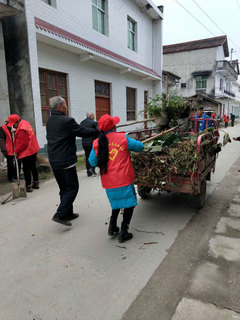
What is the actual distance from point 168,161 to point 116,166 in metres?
0.99

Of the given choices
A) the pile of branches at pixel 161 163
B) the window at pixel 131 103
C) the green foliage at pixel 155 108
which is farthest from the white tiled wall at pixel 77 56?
the pile of branches at pixel 161 163

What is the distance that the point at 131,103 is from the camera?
46.8 ft

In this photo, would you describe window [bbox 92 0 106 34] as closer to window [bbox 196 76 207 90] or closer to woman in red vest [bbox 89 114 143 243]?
woman in red vest [bbox 89 114 143 243]

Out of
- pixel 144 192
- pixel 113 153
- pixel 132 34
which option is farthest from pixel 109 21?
pixel 113 153

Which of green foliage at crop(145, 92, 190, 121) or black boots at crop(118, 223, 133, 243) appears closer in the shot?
black boots at crop(118, 223, 133, 243)

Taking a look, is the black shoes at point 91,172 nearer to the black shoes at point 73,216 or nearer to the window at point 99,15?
the black shoes at point 73,216

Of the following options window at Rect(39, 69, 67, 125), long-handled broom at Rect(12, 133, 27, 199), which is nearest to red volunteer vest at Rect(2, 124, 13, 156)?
long-handled broom at Rect(12, 133, 27, 199)

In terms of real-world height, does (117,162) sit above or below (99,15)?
below

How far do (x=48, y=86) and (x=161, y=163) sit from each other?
615cm

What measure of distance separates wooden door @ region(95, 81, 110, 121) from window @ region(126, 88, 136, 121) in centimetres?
236

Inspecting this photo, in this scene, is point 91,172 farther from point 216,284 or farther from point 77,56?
point 77,56

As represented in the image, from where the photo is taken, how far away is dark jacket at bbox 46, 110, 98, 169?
11.2 ft

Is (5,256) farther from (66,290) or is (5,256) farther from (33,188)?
(33,188)

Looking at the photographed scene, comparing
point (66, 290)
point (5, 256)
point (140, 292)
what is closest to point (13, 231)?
point (5, 256)
